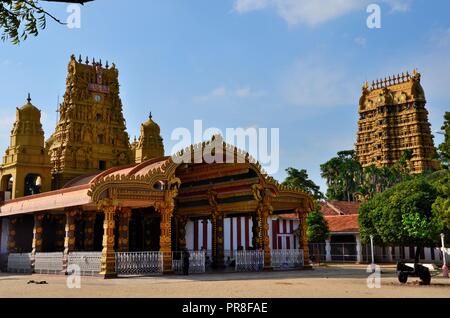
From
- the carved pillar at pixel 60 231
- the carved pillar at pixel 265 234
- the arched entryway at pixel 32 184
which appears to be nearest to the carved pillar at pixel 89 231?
the carved pillar at pixel 60 231

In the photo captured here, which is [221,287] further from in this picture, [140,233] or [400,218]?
[400,218]

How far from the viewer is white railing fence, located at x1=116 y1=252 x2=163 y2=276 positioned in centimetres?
2145

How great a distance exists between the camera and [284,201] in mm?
26594

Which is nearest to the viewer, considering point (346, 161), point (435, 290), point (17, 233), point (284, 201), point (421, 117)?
point (435, 290)

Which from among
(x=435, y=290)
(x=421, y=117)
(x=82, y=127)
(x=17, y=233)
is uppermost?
(x=421, y=117)

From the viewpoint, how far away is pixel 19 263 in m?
27.1

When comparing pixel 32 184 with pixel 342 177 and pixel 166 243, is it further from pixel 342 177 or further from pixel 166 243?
pixel 342 177

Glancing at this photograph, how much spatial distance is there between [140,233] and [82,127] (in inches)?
362

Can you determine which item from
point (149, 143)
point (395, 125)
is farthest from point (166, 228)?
point (395, 125)

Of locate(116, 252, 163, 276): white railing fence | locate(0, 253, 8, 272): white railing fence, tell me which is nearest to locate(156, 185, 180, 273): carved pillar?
locate(116, 252, 163, 276): white railing fence

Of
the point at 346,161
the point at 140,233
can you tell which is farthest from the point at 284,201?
the point at 346,161

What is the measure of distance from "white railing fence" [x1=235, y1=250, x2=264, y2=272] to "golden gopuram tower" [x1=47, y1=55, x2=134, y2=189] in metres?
14.0

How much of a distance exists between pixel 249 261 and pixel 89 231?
9463 millimetres

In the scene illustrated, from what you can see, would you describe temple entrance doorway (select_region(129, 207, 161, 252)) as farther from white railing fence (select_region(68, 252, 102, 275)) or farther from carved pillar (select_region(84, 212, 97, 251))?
white railing fence (select_region(68, 252, 102, 275))
